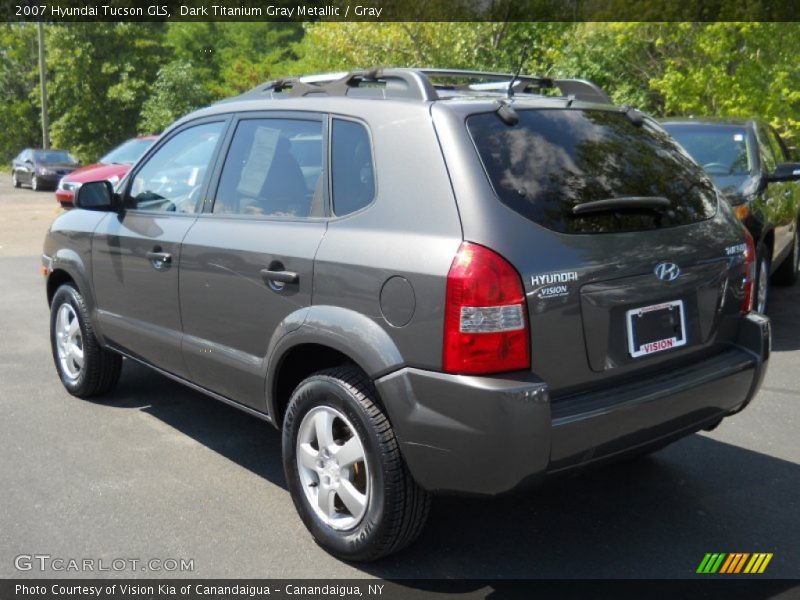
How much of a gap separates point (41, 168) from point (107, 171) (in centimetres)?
1432

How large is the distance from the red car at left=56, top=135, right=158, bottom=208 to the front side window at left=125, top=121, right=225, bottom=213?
32.2ft

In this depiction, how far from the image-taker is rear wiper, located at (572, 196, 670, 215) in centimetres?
335

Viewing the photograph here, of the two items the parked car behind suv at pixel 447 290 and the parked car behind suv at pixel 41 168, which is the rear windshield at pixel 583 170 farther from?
the parked car behind suv at pixel 41 168

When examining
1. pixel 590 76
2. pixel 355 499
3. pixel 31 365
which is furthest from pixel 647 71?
pixel 355 499

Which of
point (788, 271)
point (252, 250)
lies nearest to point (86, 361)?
point (252, 250)

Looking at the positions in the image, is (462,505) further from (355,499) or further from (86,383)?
(86,383)

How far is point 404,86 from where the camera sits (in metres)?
3.72

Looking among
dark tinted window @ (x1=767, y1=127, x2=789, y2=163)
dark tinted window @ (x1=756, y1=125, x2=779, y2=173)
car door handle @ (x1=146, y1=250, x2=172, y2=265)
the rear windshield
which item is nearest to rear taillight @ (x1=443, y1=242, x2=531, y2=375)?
the rear windshield

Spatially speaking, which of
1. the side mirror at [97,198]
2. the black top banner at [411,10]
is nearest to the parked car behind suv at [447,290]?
the side mirror at [97,198]

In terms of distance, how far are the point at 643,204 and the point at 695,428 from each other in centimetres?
95

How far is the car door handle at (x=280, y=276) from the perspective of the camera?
370cm

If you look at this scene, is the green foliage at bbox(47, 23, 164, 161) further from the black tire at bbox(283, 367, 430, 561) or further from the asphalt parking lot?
the black tire at bbox(283, 367, 430, 561)

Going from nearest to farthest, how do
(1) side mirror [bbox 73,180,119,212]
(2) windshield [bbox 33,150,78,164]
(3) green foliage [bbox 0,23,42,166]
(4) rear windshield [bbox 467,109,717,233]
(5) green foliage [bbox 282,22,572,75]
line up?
1. (4) rear windshield [bbox 467,109,717,233]
2. (1) side mirror [bbox 73,180,119,212]
3. (5) green foliage [bbox 282,22,572,75]
4. (2) windshield [bbox 33,150,78,164]
5. (3) green foliage [bbox 0,23,42,166]

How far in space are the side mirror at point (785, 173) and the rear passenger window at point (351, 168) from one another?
4.96m
